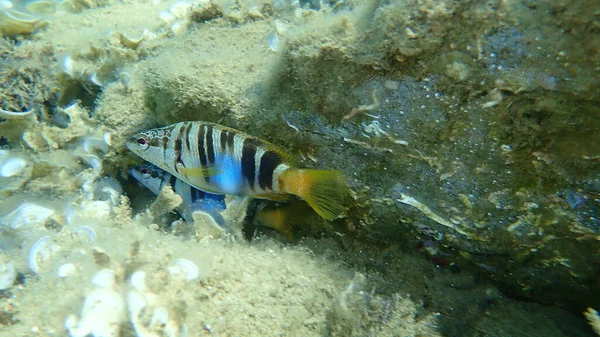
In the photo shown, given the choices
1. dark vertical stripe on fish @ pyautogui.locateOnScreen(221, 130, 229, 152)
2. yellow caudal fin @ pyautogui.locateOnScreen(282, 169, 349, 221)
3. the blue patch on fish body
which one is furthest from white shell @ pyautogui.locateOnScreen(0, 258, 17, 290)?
yellow caudal fin @ pyautogui.locateOnScreen(282, 169, 349, 221)

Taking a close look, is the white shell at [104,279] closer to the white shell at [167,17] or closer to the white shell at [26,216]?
the white shell at [26,216]

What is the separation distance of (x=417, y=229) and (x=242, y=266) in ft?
→ 3.94

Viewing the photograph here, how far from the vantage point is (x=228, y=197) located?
8.56 ft

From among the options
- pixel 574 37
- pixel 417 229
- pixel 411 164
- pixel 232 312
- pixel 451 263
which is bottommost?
pixel 232 312

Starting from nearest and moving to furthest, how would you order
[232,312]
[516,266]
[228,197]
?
[232,312]
[516,266]
[228,197]

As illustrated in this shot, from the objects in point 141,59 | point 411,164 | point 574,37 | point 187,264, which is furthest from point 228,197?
point 574,37

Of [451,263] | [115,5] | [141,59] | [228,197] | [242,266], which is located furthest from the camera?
[115,5]

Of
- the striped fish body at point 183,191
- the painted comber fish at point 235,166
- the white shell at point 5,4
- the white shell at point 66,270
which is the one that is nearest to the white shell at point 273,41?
the painted comber fish at point 235,166

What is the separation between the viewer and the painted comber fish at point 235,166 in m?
2.24

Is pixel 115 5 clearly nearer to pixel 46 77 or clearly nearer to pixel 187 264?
pixel 46 77

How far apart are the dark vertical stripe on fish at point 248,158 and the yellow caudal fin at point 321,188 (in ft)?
0.94

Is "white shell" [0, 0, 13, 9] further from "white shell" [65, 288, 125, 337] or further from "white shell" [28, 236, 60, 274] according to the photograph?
"white shell" [65, 288, 125, 337]

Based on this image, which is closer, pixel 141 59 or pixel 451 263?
pixel 451 263

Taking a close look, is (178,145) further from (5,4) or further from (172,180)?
(5,4)
